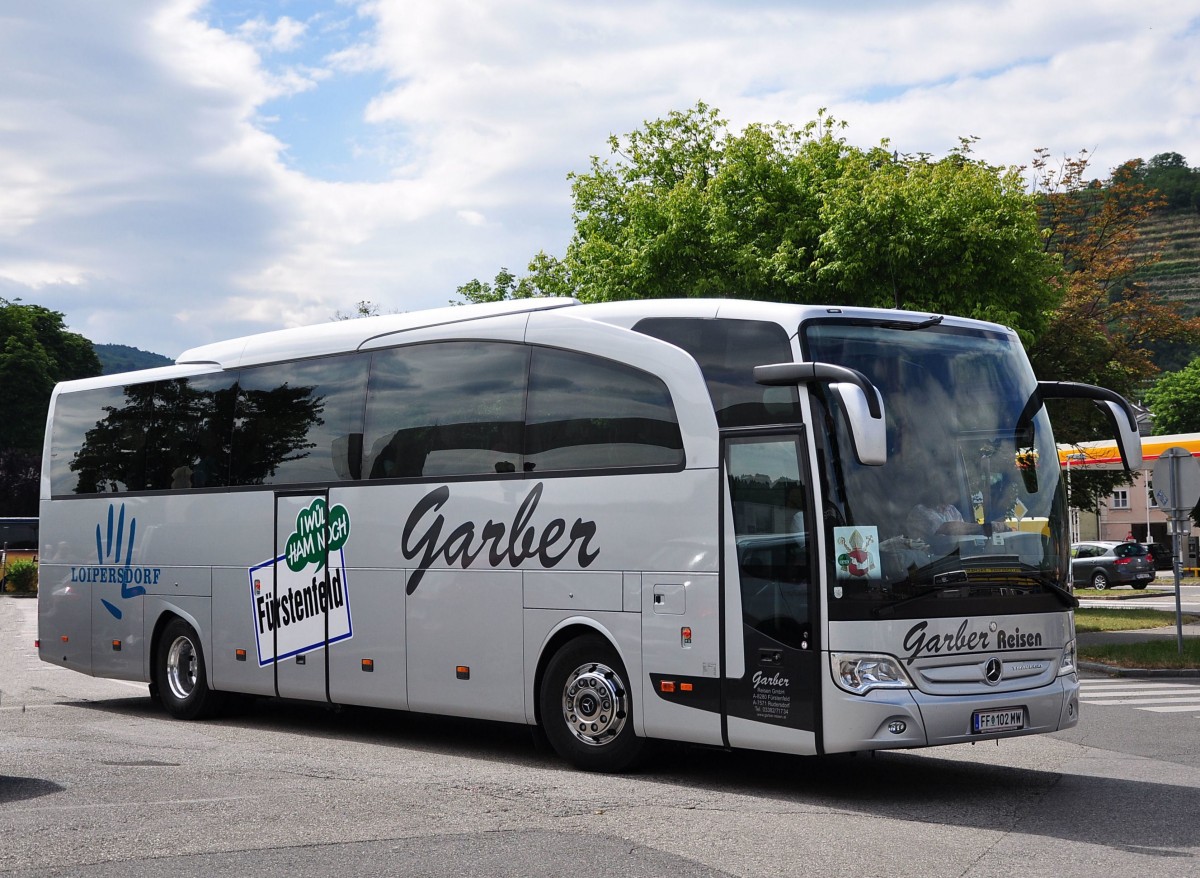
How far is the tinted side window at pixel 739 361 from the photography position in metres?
10.0

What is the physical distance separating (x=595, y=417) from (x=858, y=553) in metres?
2.49

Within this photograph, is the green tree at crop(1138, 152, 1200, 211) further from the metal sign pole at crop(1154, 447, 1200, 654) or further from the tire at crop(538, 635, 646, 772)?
the tire at crop(538, 635, 646, 772)

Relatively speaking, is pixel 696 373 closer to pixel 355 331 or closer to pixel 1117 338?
pixel 355 331

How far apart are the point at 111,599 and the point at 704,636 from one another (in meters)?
8.97

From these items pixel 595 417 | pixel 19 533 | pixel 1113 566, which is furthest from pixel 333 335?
pixel 19 533

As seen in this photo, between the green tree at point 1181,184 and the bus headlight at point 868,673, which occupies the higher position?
the green tree at point 1181,184

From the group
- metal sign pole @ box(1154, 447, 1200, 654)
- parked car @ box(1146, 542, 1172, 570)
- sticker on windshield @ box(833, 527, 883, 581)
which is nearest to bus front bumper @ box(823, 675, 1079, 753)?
sticker on windshield @ box(833, 527, 883, 581)

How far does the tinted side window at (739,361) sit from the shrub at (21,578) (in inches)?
1893

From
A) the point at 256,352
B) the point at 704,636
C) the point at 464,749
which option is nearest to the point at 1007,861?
the point at 704,636

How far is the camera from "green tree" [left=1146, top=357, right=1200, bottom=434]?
102 meters

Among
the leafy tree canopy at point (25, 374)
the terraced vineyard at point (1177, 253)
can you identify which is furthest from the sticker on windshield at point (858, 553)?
the terraced vineyard at point (1177, 253)

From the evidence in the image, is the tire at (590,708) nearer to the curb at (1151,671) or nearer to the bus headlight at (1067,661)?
the bus headlight at (1067,661)

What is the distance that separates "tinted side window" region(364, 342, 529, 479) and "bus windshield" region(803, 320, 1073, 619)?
297 cm

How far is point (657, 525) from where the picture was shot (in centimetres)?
1066
